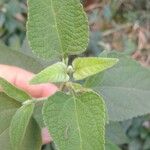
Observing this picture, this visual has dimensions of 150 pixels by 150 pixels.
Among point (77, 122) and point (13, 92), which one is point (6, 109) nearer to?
point (13, 92)

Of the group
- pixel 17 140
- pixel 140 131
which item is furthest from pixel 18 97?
pixel 140 131

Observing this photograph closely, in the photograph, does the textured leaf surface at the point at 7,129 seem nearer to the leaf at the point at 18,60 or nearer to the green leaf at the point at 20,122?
the green leaf at the point at 20,122

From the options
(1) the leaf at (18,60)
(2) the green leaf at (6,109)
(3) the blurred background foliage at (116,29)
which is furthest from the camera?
(3) the blurred background foliage at (116,29)

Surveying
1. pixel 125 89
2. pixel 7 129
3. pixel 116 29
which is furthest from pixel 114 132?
pixel 116 29

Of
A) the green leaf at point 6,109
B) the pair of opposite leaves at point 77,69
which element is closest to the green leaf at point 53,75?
the pair of opposite leaves at point 77,69

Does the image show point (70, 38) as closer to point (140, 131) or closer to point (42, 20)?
point (42, 20)
